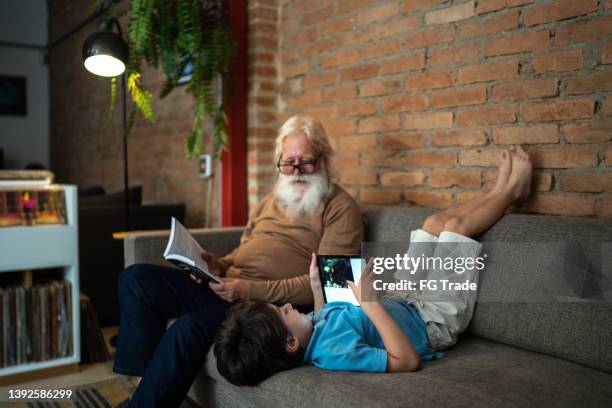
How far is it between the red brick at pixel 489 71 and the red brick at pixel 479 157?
265mm

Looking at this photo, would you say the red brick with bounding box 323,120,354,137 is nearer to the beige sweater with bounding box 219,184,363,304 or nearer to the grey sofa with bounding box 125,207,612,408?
the beige sweater with bounding box 219,184,363,304

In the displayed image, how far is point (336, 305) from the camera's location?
168cm

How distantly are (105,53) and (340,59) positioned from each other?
42.8 inches

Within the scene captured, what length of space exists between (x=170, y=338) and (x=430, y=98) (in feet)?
4.62

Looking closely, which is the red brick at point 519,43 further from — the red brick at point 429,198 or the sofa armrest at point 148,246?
the sofa armrest at point 148,246

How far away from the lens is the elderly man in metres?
1.93

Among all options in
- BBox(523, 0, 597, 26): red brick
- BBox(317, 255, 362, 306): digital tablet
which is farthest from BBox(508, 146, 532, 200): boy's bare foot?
BBox(317, 255, 362, 306): digital tablet

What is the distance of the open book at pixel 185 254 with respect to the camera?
1968 mm

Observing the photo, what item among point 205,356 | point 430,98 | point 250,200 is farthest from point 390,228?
point 250,200

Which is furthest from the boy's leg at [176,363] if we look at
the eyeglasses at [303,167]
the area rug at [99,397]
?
the eyeglasses at [303,167]

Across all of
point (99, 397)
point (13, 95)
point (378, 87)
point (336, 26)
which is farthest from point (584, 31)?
point (13, 95)

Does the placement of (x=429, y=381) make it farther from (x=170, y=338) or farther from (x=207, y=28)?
(x=207, y=28)

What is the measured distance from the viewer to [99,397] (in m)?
2.28

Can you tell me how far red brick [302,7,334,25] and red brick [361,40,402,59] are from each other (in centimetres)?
33
